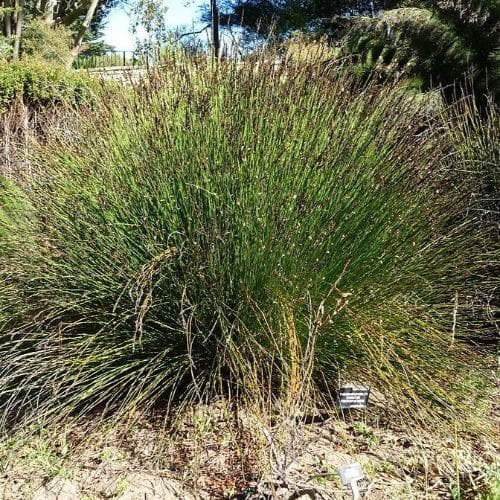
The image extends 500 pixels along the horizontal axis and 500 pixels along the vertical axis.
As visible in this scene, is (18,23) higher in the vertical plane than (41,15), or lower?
lower

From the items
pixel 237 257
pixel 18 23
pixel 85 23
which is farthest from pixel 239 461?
pixel 85 23

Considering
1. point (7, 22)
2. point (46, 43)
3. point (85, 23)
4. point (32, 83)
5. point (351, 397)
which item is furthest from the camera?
point (85, 23)

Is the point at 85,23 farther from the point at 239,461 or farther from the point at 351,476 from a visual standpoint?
the point at 351,476

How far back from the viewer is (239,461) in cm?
219

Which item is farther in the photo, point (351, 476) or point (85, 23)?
point (85, 23)

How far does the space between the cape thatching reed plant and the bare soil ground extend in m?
0.13

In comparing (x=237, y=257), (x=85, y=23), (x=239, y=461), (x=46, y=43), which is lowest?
(x=46, y=43)

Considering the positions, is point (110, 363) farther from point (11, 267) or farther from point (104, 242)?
point (11, 267)

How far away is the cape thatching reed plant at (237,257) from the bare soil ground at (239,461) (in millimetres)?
127

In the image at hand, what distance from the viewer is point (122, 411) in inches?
89.6

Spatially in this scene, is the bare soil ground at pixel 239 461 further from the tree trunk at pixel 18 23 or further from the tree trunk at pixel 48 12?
the tree trunk at pixel 48 12

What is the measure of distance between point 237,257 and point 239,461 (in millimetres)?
739

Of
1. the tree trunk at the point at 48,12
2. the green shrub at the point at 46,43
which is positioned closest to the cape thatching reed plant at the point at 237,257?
the green shrub at the point at 46,43

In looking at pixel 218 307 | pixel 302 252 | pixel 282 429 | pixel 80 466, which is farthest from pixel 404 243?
pixel 80 466
